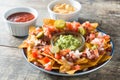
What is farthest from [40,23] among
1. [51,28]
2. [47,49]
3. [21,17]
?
[47,49]

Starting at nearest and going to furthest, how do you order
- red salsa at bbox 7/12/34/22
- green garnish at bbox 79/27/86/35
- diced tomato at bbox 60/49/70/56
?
diced tomato at bbox 60/49/70/56 < green garnish at bbox 79/27/86/35 < red salsa at bbox 7/12/34/22

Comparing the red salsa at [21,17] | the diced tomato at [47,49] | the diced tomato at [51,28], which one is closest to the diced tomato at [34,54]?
the diced tomato at [47,49]

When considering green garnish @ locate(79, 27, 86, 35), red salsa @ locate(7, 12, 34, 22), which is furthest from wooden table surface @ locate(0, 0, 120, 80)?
green garnish @ locate(79, 27, 86, 35)

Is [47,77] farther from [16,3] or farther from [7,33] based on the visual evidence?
[16,3]

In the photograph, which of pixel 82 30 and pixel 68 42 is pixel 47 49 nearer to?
→ pixel 68 42

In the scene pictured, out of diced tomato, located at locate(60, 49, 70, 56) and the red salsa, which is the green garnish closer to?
diced tomato, located at locate(60, 49, 70, 56)

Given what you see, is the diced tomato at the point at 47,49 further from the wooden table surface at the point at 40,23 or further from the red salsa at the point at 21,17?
the red salsa at the point at 21,17
